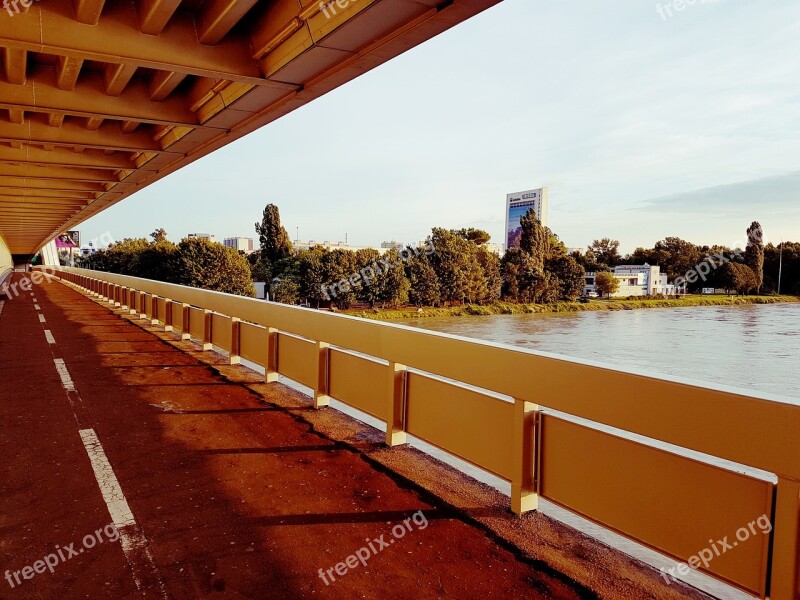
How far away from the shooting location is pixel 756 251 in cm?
7062

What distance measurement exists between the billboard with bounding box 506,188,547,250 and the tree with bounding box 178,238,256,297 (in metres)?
110

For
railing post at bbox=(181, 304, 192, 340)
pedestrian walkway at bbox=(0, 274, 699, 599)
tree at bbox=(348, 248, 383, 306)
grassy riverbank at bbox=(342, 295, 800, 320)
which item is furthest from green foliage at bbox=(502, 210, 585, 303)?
pedestrian walkway at bbox=(0, 274, 699, 599)

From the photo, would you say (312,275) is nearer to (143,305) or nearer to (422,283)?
(422,283)

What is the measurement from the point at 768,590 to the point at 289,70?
18.8 ft

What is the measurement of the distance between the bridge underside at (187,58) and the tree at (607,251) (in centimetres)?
13783

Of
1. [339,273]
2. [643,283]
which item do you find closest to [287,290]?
[339,273]

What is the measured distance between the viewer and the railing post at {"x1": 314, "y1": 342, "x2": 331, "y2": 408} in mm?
6273

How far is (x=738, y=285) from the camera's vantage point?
68250 millimetres

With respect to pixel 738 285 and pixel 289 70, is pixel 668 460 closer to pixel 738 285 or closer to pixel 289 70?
pixel 289 70

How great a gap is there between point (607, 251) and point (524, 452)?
152 metres

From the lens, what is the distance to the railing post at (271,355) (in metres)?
7.56

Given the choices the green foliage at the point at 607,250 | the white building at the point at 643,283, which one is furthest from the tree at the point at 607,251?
the white building at the point at 643,283

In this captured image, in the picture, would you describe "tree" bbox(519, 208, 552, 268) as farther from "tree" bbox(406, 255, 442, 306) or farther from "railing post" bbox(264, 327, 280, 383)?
"railing post" bbox(264, 327, 280, 383)

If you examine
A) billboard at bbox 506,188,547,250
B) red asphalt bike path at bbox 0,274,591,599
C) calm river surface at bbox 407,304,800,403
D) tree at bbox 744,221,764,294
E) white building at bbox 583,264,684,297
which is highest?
billboard at bbox 506,188,547,250
